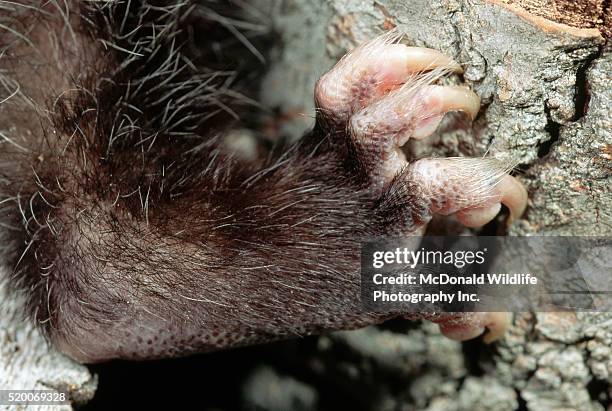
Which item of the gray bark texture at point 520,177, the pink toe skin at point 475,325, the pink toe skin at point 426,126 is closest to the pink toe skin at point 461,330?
the pink toe skin at point 475,325

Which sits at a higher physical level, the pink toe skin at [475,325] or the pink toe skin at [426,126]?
the pink toe skin at [426,126]

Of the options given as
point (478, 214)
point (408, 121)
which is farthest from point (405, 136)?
point (478, 214)

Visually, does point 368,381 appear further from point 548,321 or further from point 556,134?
point 556,134

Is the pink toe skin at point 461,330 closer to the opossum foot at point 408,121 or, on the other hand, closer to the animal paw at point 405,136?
the animal paw at point 405,136

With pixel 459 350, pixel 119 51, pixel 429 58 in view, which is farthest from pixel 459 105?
pixel 119 51

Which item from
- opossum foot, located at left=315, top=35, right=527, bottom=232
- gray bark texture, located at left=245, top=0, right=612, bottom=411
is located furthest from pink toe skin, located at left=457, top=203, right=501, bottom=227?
gray bark texture, located at left=245, top=0, right=612, bottom=411

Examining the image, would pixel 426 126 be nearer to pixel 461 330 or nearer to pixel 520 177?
pixel 520 177
